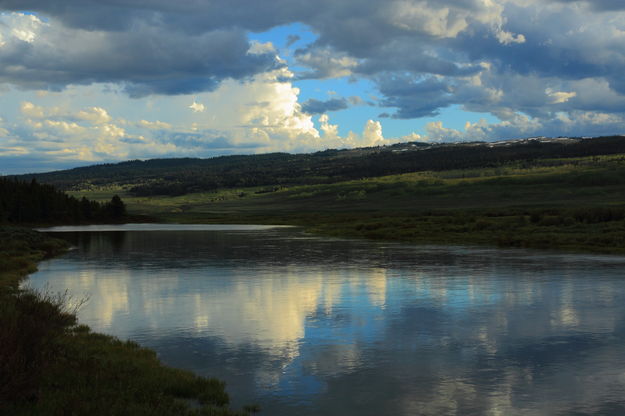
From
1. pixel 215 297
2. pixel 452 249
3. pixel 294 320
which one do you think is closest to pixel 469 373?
pixel 294 320

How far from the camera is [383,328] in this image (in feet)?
90.5

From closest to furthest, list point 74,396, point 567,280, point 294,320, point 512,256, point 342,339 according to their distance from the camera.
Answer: point 74,396, point 342,339, point 294,320, point 567,280, point 512,256

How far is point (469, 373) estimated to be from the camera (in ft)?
65.4

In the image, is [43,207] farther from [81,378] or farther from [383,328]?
[81,378]

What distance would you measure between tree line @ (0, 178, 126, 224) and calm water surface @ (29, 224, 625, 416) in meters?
102

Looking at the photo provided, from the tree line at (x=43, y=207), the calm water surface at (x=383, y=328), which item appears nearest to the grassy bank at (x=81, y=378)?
the calm water surface at (x=383, y=328)

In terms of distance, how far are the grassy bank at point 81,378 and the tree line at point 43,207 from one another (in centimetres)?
12246

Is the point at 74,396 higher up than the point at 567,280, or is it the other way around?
the point at 74,396

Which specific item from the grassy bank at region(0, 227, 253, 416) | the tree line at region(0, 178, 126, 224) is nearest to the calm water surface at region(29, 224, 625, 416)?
the grassy bank at region(0, 227, 253, 416)

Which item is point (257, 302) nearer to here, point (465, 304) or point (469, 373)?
point (465, 304)

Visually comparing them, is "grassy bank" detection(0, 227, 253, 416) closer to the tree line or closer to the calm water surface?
the calm water surface

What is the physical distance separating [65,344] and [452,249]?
5779 cm

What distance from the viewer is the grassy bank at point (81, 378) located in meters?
14.0

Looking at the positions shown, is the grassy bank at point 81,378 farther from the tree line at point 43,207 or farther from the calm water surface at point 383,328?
the tree line at point 43,207
